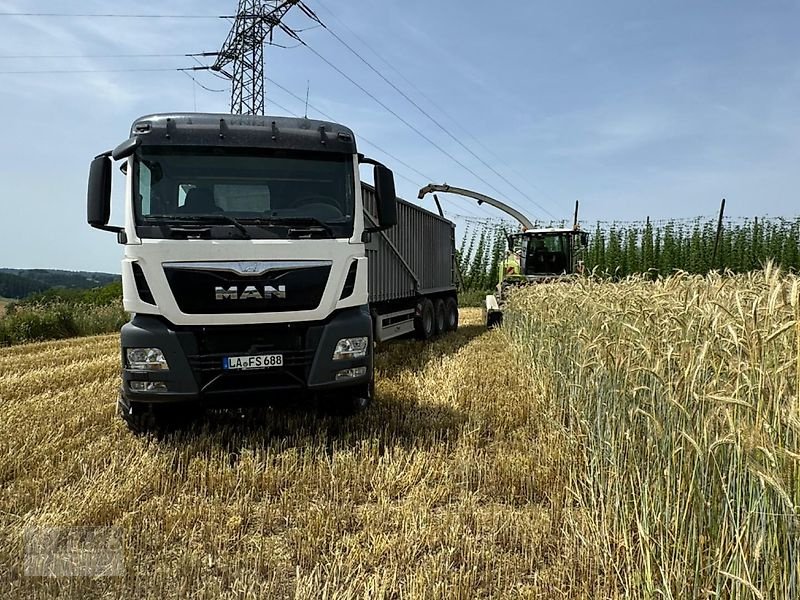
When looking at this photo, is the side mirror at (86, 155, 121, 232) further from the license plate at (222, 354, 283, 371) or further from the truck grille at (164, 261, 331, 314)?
the license plate at (222, 354, 283, 371)

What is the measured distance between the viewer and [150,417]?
17.0 ft

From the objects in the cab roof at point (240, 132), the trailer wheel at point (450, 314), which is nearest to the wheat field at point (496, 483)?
the cab roof at point (240, 132)

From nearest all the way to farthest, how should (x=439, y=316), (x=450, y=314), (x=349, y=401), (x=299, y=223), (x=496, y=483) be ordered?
(x=496, y=483) → (x=299, y=223) → (x=349, y=401) → (x=439, y=316) → (x=450, y=314)

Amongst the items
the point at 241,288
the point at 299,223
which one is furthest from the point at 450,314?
the point at 241,288

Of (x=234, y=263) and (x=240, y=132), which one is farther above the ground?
(x=240, y=132)

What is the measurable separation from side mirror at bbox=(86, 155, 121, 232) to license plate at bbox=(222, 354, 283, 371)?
1.65 m

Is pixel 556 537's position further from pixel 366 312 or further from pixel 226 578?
pixel 366 312

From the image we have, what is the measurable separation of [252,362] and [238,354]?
0.14m

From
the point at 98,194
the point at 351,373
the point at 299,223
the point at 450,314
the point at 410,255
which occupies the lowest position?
the point at 450,314

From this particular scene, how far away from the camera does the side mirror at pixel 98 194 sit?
503cm

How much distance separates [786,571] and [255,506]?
112 inches

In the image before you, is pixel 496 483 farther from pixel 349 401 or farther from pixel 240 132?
pixel 240 132
